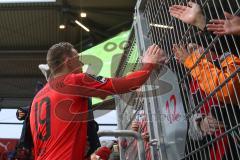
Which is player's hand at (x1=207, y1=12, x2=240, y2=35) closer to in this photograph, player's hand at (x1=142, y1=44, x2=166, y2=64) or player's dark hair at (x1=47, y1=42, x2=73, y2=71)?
player's hand at (x1=142, y1=44, x2=166, y2=64)

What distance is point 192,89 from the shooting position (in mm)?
1598

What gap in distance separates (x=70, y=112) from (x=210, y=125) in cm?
66

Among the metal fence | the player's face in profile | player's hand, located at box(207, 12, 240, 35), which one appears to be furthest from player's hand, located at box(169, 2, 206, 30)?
the player's face in profile

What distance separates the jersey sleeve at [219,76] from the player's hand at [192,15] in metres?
0.13

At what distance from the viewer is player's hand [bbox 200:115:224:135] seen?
4.54 ft

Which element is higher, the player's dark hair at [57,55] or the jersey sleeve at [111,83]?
the player's dark hair at [57,55]

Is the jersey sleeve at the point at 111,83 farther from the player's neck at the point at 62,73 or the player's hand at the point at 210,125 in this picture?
the player's hand at the point at 210,125

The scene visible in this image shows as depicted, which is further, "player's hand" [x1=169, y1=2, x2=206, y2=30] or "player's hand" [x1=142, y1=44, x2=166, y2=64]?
"player's hand" [x1=142, y1=44, x2=166, y2=64]

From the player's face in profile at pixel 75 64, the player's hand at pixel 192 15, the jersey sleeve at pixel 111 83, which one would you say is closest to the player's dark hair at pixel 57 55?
the player's face in profile at pixel 75 64

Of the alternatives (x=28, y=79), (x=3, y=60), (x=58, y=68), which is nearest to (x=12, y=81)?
(x=28, y=79)

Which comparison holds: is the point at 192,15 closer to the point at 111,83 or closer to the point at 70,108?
the point at 111,83

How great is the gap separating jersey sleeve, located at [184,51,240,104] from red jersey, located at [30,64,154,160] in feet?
0.95

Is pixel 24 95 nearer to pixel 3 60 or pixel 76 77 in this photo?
pixel 3 60

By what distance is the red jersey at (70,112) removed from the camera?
1660mm
